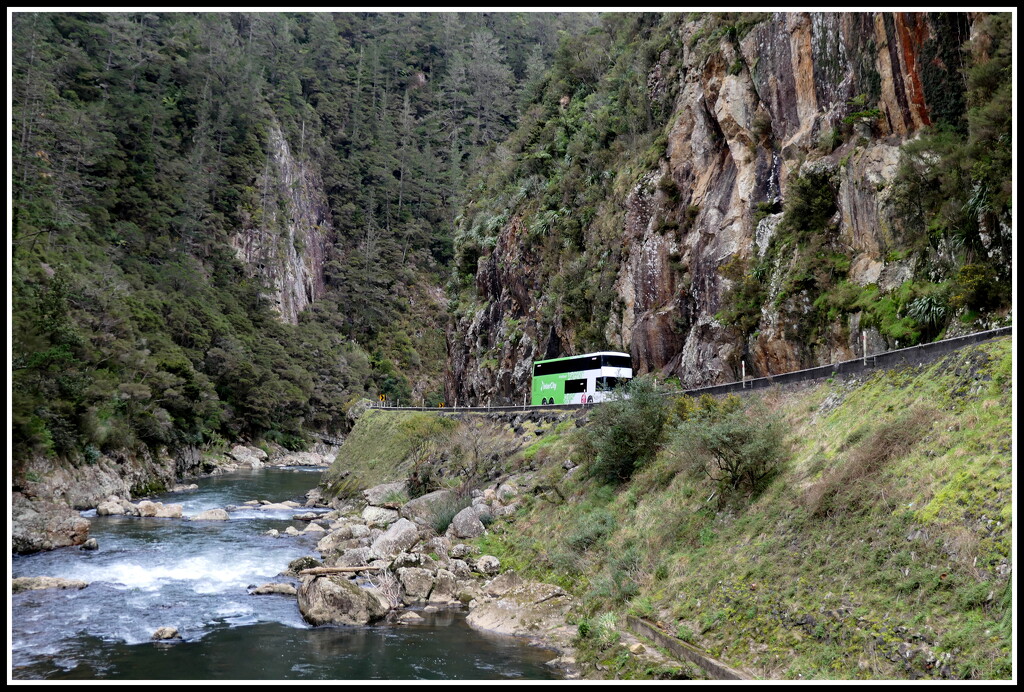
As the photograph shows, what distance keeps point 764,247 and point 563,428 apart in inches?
469

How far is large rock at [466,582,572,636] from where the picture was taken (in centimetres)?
1754

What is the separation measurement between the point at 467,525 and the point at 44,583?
13695mm

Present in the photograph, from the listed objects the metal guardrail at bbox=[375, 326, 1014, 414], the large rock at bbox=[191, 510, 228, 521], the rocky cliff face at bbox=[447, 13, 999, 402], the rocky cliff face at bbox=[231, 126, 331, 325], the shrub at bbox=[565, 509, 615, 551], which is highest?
the rocky cliff face at bbox=[231, 126, 331, 325]

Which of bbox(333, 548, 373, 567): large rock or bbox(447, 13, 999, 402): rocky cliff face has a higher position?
bbox(447, 13, 999, 402): rocky cliff face

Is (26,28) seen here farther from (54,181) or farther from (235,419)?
(235,419)

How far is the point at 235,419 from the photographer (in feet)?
243

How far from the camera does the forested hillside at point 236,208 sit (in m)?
52.2

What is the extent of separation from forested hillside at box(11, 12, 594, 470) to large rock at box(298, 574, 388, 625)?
67.7ft

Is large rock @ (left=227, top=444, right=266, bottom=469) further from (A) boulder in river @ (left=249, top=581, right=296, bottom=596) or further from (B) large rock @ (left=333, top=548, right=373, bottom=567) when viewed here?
(A) boulder in river @ (left=249, top=581, right=296, bottom=596)

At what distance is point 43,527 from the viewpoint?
26953 mm

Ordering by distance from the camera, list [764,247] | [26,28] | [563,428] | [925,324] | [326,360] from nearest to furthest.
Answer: [925,324] → [764,247] → [563,428] → [26,28] → [326,360]

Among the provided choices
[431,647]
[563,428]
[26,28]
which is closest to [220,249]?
[26,28]

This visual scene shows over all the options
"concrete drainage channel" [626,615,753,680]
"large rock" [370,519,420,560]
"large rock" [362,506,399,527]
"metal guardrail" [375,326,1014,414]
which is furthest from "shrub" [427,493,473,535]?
"concrete drainage channel" [626,615,753,680]

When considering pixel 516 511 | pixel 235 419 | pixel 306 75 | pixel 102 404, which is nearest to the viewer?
pixel 516 511
